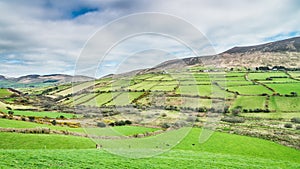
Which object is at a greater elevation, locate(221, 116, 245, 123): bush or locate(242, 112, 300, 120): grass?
locate(242, 112, 300, 120): grass

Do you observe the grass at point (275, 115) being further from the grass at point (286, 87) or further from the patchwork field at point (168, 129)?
the grass at point (286, 87)

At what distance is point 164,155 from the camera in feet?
66.8

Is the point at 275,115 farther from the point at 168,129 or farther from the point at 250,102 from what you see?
the point at 168,129

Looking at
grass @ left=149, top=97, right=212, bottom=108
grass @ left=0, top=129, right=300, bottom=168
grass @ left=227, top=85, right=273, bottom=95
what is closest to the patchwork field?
grass @ left=0, top=129, right=300, bottom=168

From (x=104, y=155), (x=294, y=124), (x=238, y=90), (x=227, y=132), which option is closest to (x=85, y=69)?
(x=104, y=155)

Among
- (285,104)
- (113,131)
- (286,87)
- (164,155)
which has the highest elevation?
(286,87)

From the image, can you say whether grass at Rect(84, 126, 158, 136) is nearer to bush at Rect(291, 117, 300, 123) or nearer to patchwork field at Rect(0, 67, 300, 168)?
patchwork field at Rect(0, 67, 300, 168)

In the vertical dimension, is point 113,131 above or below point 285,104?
below

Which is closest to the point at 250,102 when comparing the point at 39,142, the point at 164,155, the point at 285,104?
the point at 285,104

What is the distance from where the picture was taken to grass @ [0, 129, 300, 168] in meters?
14.7

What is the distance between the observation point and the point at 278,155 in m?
27.5

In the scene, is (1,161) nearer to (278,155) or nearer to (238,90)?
(278,155)

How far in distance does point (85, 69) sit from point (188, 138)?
82.3 feet

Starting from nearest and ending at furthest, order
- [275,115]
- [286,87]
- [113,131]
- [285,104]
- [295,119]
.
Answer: [113,131] < [295,119] < [275,115] < [285,104] < [286,87]
